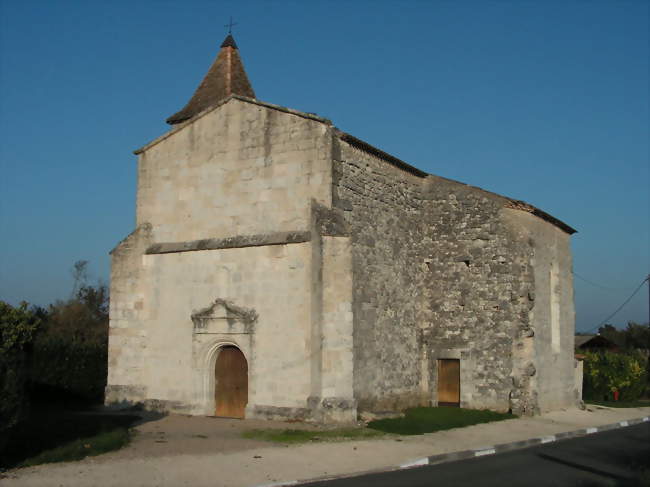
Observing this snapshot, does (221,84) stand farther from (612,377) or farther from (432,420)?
(612,377)

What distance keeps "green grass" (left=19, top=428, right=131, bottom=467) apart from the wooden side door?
32.7 feet

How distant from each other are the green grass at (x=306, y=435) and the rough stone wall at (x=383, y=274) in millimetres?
1952

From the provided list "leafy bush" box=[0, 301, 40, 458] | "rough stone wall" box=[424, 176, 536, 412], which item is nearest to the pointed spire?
"rough stone wall" box=[424, 176, 536, 412]

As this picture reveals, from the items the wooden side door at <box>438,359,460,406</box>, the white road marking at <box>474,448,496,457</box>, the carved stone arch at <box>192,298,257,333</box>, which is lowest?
the white road marking at <box>474,448,496,457</box>

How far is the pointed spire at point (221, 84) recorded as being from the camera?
2583cm

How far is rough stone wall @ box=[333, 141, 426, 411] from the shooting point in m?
17.1

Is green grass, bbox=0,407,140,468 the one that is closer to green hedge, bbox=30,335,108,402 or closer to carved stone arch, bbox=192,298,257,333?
carved stone arch, bbox=192,298,257,333

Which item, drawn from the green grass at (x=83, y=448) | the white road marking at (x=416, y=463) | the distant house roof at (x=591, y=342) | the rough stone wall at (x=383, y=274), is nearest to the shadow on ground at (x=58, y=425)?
the green grass at (x=83, y=448)

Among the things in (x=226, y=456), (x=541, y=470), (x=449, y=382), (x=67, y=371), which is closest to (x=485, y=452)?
(x=541, y=470)

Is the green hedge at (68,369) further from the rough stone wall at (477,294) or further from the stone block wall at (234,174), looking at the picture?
the rough stone wall at (477,294)

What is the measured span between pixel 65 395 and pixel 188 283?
710 centimetres

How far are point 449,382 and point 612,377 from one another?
12.4 metres

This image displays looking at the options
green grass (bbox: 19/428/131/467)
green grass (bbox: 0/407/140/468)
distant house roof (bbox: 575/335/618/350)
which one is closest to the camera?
green grass (bbox: 19/428/131/467)

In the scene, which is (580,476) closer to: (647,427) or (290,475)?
(290,475)
